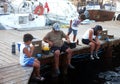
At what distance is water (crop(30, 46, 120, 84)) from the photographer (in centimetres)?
1011

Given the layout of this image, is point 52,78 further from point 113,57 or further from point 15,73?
point 113,57

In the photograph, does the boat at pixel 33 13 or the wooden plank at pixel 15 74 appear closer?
the wooden plank at pixel 15 74

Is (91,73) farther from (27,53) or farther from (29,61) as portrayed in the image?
(27,53)

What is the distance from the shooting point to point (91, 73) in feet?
37.2

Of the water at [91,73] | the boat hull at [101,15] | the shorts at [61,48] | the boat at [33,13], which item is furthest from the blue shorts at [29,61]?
the boat hull at [101,15]

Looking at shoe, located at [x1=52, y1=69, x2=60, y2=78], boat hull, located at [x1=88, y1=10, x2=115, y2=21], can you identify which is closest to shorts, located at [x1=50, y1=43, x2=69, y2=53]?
shoe, located at [x1=52, y1=69, x2=60, y2=78]

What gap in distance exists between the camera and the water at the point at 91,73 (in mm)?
10113

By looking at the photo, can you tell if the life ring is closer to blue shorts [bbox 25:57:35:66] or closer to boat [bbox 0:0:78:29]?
boat [bbox 0:0:78:29]

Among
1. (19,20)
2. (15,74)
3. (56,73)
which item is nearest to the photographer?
(15,74)

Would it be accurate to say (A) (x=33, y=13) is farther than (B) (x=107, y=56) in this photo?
Yes

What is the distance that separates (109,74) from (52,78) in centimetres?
271

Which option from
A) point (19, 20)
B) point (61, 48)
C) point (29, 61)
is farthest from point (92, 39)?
point (19, 20)

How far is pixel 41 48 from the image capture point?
8.89 metres

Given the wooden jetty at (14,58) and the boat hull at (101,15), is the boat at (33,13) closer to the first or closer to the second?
the wooden jetty at (14,58)
